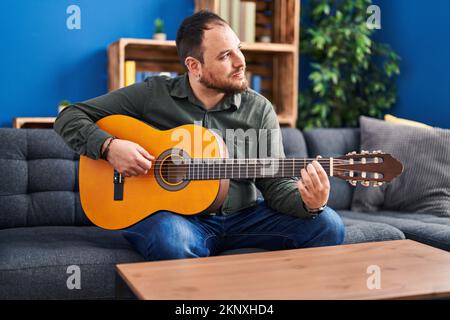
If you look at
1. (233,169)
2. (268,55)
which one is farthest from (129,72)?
(233,169)

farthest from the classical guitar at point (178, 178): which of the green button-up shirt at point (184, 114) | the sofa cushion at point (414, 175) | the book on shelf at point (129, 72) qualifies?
the book on shelf at point (129, 72)

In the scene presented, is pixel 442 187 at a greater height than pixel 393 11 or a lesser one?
lesser

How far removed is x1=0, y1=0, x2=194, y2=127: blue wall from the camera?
3152 mm

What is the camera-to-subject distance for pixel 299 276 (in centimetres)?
133

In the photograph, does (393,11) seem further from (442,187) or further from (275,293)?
(275,293)

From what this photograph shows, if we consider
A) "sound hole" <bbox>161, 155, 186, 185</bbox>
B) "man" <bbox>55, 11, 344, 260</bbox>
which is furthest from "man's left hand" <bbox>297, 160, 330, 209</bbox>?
"sound hole" <bbox>161, 155, 186, 185</bbox>

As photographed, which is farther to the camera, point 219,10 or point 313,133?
point 219,10

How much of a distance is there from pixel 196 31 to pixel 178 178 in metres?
0.55

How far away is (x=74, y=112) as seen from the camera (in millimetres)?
1939

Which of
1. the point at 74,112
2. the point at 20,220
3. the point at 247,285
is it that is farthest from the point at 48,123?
the point at 247,285

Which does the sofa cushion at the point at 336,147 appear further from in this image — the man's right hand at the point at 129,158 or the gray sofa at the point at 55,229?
the man's right hand at the point at 129,158

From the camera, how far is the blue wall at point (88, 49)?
3160mm
